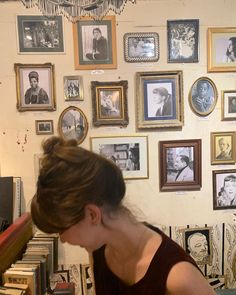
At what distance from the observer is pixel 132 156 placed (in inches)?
96.2

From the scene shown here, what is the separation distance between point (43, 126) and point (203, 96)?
1.16 metres

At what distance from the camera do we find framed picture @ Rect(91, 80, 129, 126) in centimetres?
238

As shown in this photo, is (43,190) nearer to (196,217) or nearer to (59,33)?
(59,33)

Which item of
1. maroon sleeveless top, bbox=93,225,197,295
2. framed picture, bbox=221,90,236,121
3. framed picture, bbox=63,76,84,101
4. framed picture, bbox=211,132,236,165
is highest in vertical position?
framed picture, bbox=63,76,84,101

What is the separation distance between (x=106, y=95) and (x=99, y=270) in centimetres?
146

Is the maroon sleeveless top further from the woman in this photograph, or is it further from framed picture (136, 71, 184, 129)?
framed picture (136, 71, 184, 129)

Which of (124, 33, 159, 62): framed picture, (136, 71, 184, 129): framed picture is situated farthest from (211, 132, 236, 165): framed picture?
(124, 33, 159, 62): framed picture

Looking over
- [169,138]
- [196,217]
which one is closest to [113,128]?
[169,138]

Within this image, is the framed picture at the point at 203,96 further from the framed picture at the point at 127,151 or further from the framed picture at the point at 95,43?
the framed picture at the point at 95,43

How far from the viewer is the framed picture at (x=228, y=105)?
247cm

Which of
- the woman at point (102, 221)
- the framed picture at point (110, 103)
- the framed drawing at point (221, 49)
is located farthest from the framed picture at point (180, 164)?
the woman at point (102, 221)

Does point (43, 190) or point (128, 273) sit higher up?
point (43, 190)

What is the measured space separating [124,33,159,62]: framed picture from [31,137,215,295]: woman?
156 cm

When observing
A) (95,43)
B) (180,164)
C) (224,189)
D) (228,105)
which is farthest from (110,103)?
(224,189)
